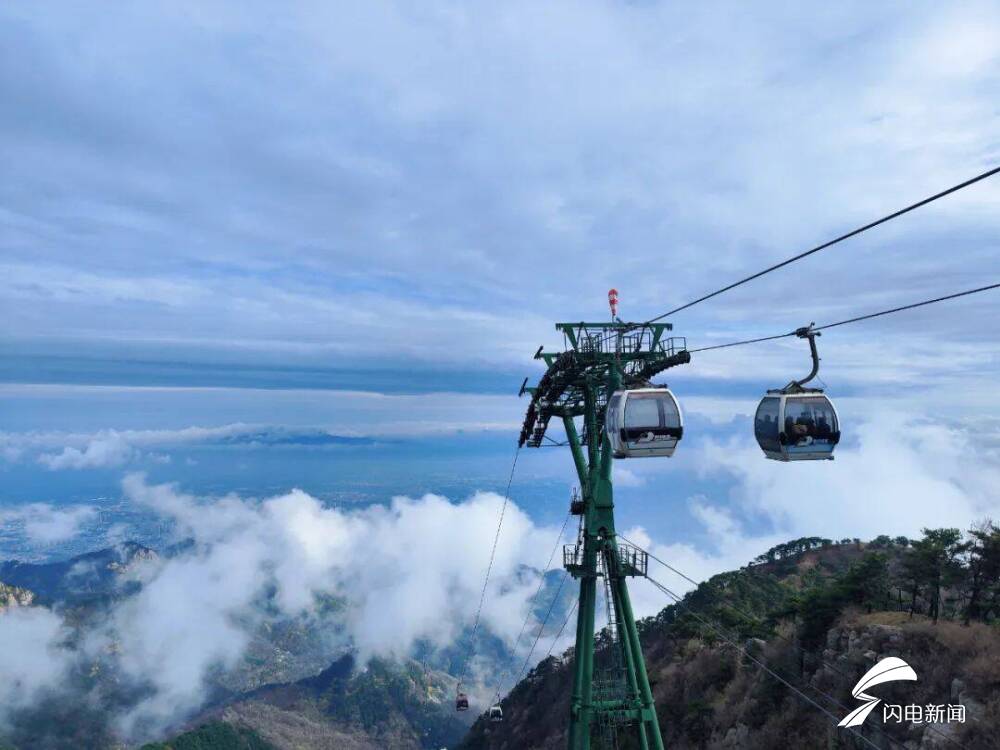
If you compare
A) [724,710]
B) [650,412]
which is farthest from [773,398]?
[724,710]

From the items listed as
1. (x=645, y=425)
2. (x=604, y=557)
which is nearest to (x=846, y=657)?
(x=604, y=557)

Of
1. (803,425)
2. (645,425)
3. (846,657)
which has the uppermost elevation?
(803,425)

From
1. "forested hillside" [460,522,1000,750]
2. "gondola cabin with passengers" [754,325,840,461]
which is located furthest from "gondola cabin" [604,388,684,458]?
"forested hillside" [460,522,1000,750]

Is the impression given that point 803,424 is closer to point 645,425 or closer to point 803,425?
point 803,425

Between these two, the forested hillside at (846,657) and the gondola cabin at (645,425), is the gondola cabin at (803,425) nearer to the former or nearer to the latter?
the gondola cabin at (645,425)

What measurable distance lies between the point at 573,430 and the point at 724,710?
21.5 m

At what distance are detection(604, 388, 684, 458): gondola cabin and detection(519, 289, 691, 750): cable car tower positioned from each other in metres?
4.45

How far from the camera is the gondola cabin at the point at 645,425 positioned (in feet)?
49.2

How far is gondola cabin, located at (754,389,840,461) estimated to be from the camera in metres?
12.8

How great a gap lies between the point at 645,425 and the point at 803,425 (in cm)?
356

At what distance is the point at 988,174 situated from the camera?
6.94 meters

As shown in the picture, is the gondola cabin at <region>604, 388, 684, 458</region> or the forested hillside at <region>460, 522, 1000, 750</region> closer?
the gondola cabin at <region>604, 388, 684, 458</region>

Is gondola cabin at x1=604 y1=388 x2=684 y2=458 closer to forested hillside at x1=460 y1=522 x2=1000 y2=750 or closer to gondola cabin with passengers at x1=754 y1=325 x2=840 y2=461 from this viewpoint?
gondola cabin with passengers at x1=754 y1=325 x2=840 y2=461

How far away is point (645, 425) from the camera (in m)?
15.1
